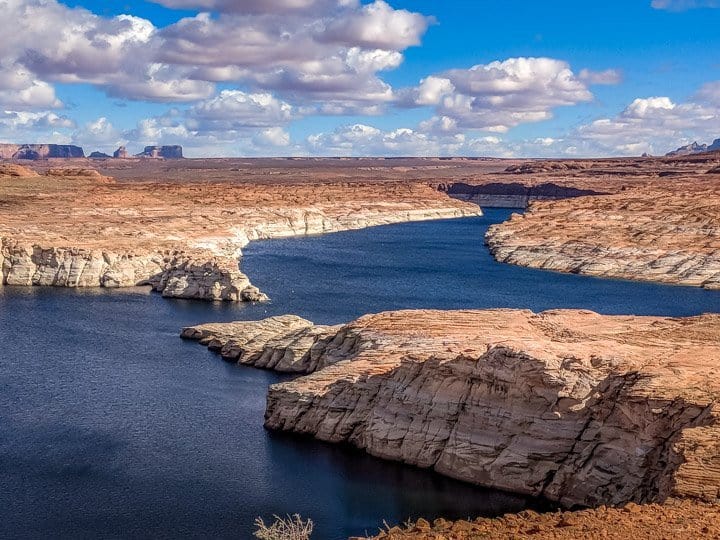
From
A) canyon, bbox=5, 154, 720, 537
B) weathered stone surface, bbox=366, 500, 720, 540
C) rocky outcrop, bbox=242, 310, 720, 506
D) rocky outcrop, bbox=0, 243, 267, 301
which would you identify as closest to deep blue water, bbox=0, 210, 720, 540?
rocky outcrop, bbox=242, 310, 720, 506

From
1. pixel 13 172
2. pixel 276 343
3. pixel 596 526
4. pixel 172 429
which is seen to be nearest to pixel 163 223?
pixel 276 343

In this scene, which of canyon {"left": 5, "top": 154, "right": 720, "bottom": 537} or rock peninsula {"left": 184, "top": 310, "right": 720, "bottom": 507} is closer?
rock peninsula {"left": 184, "top": 310, "right": 720, "bottom": 507}

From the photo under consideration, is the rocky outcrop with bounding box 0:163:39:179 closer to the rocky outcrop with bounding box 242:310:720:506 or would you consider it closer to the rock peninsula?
the rock peninsula

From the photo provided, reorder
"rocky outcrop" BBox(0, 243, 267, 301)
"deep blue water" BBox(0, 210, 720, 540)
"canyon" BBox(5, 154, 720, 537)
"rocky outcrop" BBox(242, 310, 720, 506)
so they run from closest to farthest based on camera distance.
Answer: "rocky outcrop" BBox(242, 310, 720, 506), "canyon" BBox(5, 154, 720, 537), "deep blue water" BBox(0, 210, 720, 540), "rocky outcrop" BBox(0, 243, 267, 301)

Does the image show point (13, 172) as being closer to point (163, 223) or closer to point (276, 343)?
point (163, 223)

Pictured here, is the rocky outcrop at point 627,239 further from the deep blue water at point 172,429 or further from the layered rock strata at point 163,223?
the layered rock strata at point 163,223

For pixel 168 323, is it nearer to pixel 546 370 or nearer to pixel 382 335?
pixel 382 335
